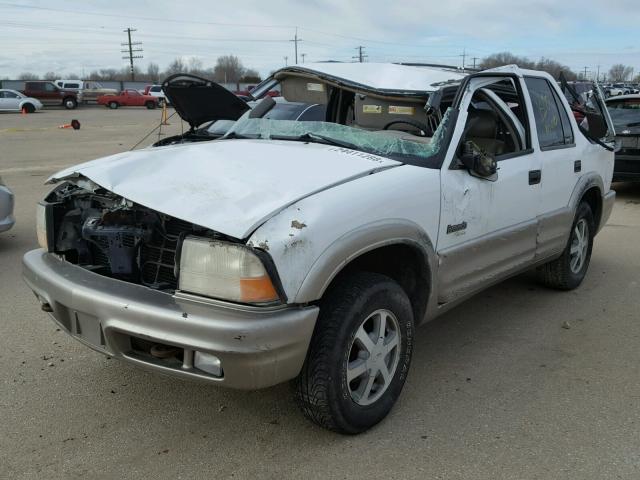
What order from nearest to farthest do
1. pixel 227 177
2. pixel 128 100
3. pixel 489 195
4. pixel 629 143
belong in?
pixel 227 177, pixel 489 195, pixel 629 143, pixel 128 100

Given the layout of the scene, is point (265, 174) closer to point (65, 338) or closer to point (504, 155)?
point (504, 155)

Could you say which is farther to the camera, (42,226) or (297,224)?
(42,226)

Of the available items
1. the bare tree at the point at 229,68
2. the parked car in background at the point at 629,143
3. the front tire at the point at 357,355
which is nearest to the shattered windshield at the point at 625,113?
the parked car in background at the point at 629,143

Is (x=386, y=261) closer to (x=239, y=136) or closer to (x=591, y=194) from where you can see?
(x=239, y=136)

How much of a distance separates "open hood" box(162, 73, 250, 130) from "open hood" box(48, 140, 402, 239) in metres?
1.37

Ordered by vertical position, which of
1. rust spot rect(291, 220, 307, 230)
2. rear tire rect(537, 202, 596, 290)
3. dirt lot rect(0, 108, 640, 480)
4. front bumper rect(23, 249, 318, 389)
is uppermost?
rust spot rect(291, 220, 307, 230)

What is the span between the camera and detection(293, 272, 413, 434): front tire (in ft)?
8.91

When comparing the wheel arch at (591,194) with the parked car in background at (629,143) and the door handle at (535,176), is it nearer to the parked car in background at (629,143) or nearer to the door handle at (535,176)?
the door handle at (535,176)

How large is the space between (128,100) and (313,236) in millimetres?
51741

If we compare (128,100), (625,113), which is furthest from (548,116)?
(128,100)

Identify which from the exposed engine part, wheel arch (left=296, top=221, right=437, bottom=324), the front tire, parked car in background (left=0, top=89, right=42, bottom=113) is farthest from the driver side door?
parked car in background (left=0, top=89, right=42, bottom=113)

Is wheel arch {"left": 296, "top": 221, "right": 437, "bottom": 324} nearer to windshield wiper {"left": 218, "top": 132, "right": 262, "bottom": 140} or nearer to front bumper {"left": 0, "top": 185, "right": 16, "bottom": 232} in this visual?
windshield wiper {"left": 218, "top": 132, "right": 262, "bottom": 140}

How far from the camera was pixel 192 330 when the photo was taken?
2.45 meters

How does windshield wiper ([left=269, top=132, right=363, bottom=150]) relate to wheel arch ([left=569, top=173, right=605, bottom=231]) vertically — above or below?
above
